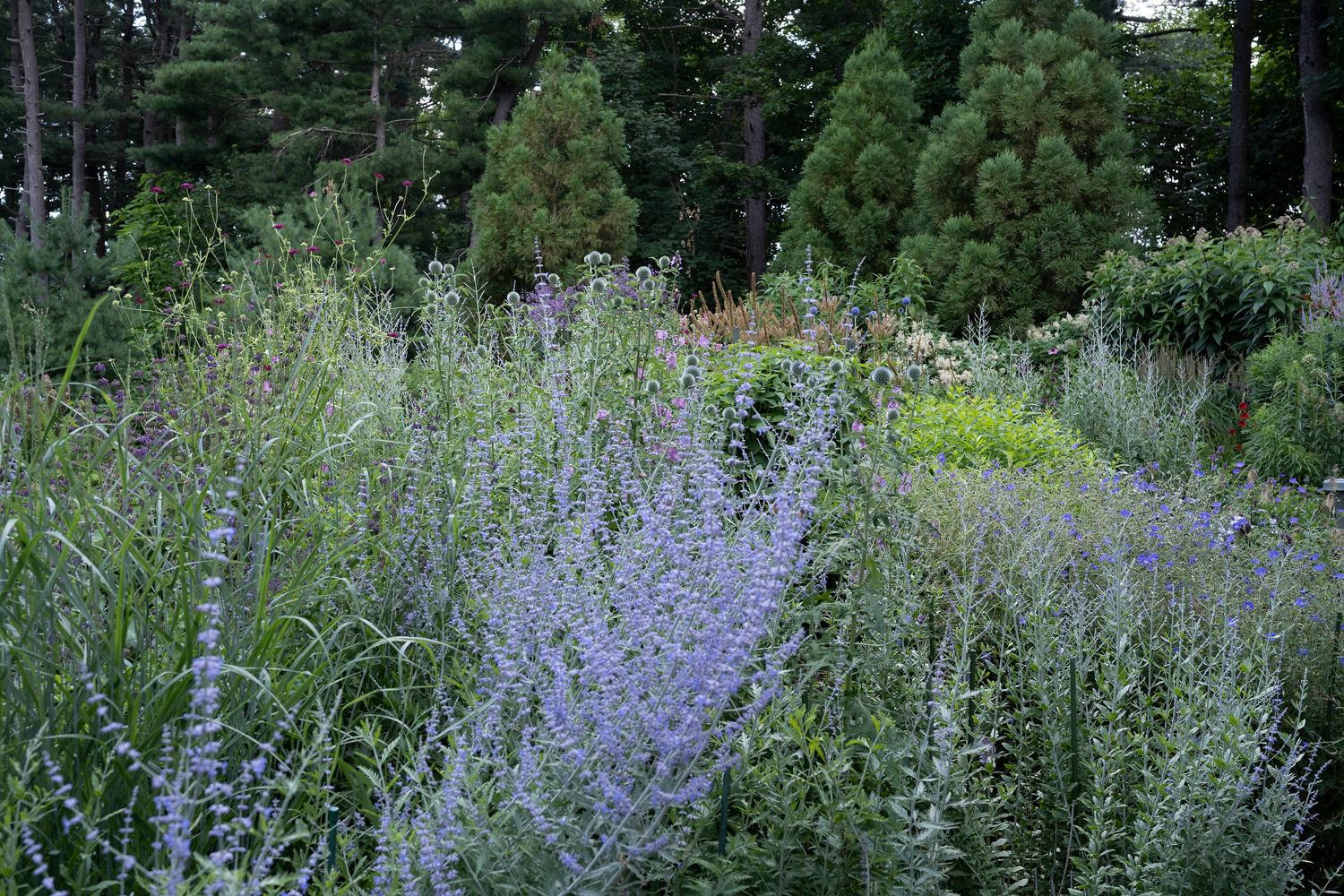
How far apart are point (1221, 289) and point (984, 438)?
5181mm

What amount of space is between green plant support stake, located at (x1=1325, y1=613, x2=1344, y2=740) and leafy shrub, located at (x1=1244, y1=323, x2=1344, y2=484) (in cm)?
378

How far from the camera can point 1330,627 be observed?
3131mm

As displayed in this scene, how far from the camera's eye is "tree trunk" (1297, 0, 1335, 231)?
13.8 meters

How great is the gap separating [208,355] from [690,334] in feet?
9.89

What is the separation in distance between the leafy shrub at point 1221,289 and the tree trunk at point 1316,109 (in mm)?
5107

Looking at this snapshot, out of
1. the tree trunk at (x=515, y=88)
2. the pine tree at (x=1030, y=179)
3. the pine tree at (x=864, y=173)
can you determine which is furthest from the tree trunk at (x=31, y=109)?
the pine tree at (x=1030, y=179)

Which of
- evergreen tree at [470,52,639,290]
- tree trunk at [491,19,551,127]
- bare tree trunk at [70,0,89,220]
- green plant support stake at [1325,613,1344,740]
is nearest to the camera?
green plant support stake at [1325,613,1344,740]

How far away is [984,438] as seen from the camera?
5.20 meters

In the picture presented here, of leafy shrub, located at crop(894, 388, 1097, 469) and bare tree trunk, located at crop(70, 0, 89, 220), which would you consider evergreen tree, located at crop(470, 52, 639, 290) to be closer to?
leafy shrub, located at crop(894, 388, 1097, 469)

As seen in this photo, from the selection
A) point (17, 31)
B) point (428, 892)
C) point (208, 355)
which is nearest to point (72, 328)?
point (208, 355)

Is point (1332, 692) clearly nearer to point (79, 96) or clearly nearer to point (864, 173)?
point (864, 173)

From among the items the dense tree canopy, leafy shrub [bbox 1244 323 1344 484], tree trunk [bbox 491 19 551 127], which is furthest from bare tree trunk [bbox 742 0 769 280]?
leafy shrub [bbox 1244 323 1344 484]

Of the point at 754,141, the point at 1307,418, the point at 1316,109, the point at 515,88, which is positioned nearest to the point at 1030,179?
the point at 1307,418

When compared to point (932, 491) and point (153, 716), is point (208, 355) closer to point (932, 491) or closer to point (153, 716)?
point (153, 716)
